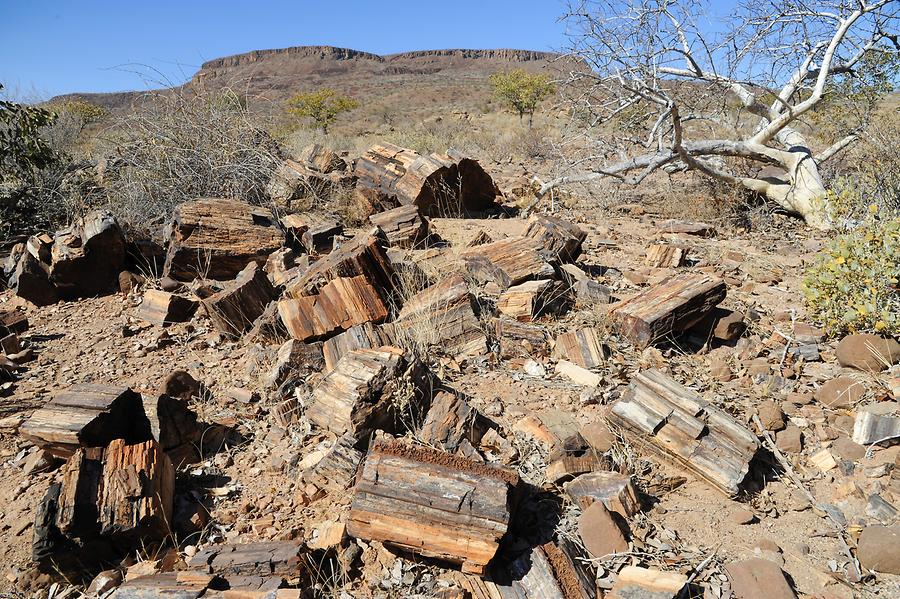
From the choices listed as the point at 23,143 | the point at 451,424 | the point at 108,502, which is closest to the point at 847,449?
the point at 451,424

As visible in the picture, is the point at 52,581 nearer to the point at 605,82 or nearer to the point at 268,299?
the point at 268,299

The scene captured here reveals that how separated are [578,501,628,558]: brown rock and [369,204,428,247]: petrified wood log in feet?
13.3

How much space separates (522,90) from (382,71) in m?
70.7

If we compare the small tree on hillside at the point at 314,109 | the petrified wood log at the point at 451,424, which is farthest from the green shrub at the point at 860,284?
the small tree on hillside at the point at 314,109

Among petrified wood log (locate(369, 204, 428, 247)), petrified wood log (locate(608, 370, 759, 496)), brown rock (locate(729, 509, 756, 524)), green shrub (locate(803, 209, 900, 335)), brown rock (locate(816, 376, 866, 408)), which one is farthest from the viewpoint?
petrified wood log (locate(369, 204, 428, 247))

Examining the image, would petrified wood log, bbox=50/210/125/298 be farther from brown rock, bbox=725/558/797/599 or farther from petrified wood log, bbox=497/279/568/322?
brown rock, bbox=725/558/797/599

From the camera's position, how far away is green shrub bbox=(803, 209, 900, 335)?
144 inches

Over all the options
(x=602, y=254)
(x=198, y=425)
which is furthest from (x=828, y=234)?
(x=198, y=425)

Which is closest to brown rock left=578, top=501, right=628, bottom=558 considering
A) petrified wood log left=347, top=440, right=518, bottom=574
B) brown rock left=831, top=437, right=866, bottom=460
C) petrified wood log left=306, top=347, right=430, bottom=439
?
petrified wood log left=347, top=440, right=518, bottom=574

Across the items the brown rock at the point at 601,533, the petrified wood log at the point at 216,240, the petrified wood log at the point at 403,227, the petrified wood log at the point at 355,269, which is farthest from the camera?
the petrified wood log at the point at 403,227

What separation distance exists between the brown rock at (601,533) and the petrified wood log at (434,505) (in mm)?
384

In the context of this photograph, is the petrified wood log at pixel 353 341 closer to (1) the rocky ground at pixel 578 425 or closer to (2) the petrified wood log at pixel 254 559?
(1) the rocky ground at pixel 578 425

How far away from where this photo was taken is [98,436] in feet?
9.14

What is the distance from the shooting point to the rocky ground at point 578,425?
7.68ft
